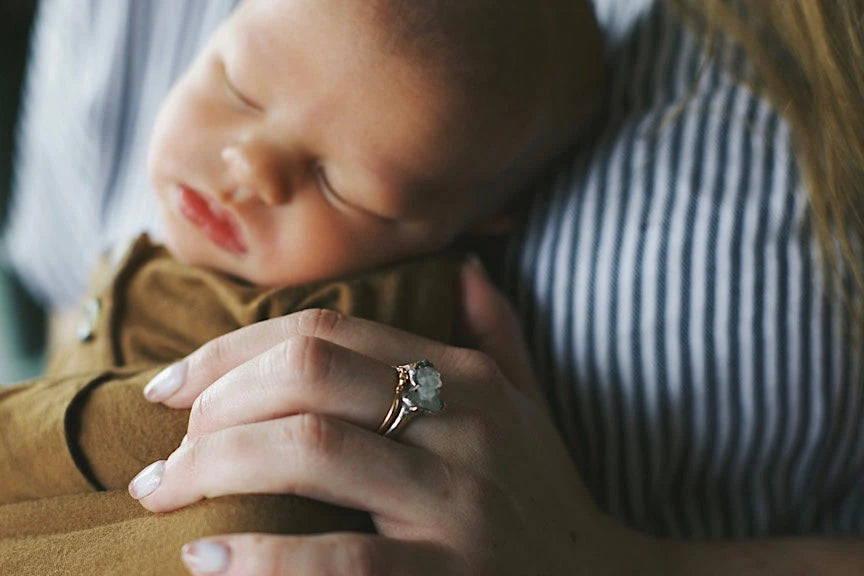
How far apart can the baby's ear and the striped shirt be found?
0.04m

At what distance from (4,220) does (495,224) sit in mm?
1230

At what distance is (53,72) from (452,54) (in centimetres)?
93

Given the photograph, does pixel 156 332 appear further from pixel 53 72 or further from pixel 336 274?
pixel 53 72

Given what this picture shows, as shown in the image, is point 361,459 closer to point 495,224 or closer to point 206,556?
point 206,556

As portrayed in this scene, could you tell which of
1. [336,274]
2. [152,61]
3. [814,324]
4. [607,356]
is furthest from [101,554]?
[152,61]

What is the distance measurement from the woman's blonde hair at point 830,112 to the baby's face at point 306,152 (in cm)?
33

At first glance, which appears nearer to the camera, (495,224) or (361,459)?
(361,459)

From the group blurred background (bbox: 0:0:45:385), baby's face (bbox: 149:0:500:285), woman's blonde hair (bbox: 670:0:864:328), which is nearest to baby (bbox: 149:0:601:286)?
baby's face (bbox: 149:0:500:285)

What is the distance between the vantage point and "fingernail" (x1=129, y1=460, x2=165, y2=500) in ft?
2.12

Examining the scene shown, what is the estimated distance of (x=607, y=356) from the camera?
895 millimetres

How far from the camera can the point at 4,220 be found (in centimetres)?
179

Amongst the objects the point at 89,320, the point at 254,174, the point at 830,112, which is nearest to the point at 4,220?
the point at 89,320

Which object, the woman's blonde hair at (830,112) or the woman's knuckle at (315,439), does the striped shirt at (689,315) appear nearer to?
the woman's blonde hair at (830,112)

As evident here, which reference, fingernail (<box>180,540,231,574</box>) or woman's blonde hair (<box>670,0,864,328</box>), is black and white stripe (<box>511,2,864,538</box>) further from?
fingernail (<box>180,540,231,574</box>)
